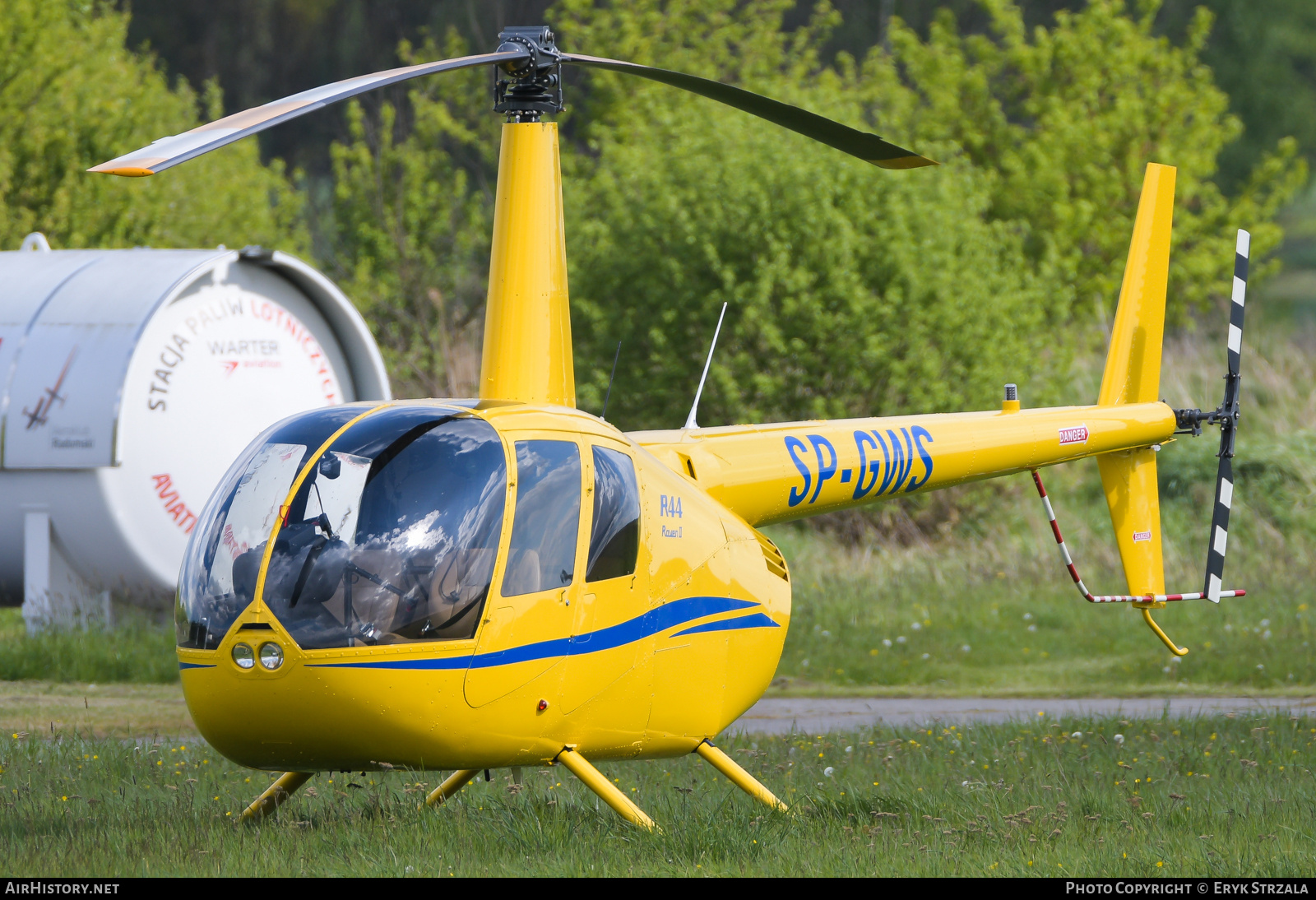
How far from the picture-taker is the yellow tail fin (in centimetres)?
859

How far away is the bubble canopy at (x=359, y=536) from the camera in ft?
15.8

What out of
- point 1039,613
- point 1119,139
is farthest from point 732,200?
point 1119,139

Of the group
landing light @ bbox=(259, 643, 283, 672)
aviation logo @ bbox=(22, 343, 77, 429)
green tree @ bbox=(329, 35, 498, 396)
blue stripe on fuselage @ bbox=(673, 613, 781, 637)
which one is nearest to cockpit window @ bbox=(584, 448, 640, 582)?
blue stripe on fuselage @ bbox=(673, 613, 781, 637)

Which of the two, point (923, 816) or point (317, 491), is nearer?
point (317, 491)

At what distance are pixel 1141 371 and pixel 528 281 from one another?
4283 mm

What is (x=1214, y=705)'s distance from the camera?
10328 mm

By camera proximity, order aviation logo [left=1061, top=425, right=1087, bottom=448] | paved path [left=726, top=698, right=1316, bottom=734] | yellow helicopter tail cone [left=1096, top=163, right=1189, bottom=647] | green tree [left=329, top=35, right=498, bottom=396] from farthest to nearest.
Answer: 1. green tree [left=329, top=35, right=498, bottom=396]
2. paved path [left=726, top=698, right=1316, bottom=734]
3. yellow helicopter tail cone [left=1096, top=163, right=1189, bottom=647]
4. aviation logo [left=1061, top=425, right=1087, bottom=448]

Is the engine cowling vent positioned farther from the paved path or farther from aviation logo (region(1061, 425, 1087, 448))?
the paved path

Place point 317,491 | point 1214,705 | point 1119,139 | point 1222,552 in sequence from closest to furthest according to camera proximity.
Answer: point 317,491 → point 1222,552 → point 1214,705 → point 1119,139

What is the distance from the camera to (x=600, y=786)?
537cm

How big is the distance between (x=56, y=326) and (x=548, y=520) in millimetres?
7509

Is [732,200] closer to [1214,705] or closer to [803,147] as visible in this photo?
[803,147]

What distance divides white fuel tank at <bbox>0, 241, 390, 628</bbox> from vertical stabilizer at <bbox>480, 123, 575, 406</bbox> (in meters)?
5.64

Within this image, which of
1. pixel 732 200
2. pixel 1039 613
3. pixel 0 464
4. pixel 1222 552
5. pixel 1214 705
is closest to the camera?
pixel 1222 552
